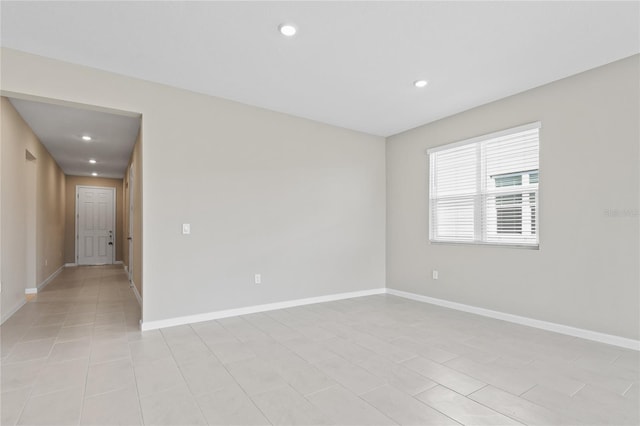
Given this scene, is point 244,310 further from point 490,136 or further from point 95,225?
point 95,225

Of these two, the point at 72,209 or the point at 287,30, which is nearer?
the point at 287,30

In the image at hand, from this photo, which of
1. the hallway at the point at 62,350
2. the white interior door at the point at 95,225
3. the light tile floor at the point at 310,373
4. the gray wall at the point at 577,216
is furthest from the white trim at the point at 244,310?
the white interior door at the point at 95,225

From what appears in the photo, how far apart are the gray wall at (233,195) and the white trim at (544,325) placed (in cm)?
119

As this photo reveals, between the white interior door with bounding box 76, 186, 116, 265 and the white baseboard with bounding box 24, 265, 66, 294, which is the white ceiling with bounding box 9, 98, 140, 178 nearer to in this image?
the white interior door with bounding box 76, 186, 116, 265

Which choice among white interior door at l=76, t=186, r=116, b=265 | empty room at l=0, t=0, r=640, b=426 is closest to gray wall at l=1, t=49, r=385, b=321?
empty room at l=0, t=0, r=640, b=426

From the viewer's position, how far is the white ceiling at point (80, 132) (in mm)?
4156

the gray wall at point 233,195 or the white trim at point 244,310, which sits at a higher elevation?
the gray wall at point 233,195

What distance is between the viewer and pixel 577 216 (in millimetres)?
3289

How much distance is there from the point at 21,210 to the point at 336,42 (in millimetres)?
4768

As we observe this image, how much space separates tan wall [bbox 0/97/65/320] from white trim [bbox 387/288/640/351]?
5.36 metres

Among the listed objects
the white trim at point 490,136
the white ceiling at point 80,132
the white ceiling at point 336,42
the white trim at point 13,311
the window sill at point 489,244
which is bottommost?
the white trim at point 13,311

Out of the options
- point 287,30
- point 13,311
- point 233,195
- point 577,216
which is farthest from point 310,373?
point 13,311

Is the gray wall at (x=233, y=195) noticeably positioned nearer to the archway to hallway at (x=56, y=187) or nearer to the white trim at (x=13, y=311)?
the archway to hallway at (x=56, y=187)

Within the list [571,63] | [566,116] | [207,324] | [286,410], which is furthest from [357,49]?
[207,324]
